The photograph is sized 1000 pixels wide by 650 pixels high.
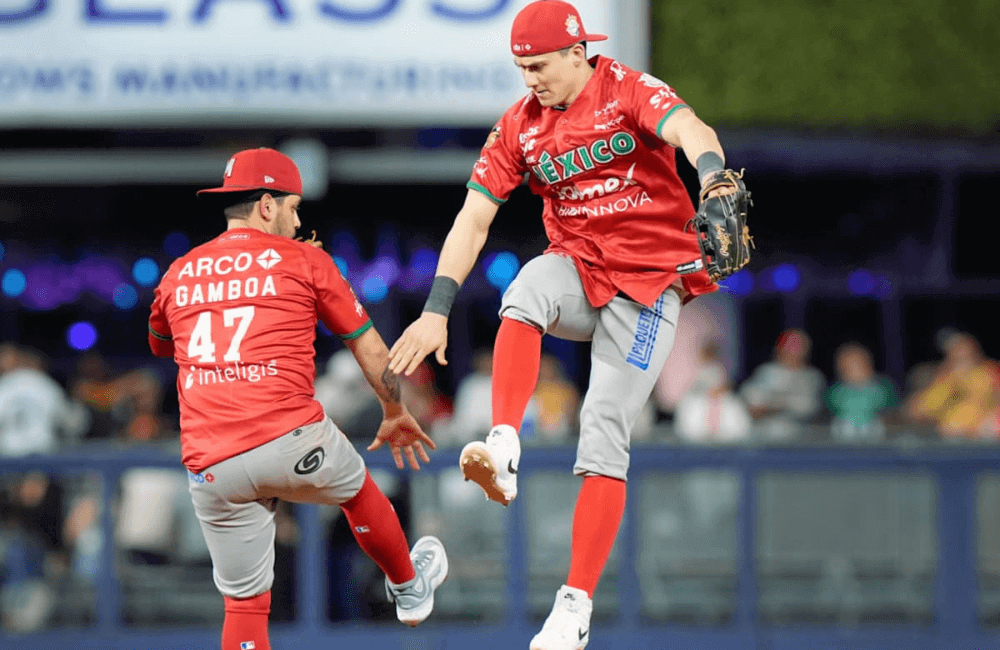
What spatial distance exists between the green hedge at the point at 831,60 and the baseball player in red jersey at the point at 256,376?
239 inches

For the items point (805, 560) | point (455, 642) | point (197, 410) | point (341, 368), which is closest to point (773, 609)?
point (805, 560)

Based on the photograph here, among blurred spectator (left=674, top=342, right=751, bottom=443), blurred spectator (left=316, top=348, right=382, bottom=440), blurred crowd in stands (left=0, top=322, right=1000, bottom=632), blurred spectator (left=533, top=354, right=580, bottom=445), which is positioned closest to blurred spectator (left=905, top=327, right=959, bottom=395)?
blurred crowd in stands (left=0, top=322, right=1000, bottom=632)

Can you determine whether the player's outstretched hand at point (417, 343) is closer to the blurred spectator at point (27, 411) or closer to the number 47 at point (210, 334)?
the number 47 at point (210, 334)

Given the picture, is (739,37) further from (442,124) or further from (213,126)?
(213,126)

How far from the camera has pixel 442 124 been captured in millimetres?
10383

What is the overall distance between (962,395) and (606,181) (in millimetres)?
5663

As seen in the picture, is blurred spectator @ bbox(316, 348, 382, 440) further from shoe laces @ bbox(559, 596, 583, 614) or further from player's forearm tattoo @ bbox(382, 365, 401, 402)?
shoe laces @ bbox(559, 596, 583, 614)

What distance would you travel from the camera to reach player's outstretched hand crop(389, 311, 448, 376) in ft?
15.0

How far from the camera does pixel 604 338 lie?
4.78 meters

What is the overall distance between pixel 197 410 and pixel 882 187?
367 inches

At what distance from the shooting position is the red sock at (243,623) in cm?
494

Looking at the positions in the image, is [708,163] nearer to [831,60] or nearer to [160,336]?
[160,336]

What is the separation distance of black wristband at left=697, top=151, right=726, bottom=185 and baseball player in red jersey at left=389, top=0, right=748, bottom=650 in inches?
11.4

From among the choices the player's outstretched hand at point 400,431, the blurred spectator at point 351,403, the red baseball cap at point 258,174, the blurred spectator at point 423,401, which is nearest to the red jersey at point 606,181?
the red baseball cap at point 258,174
